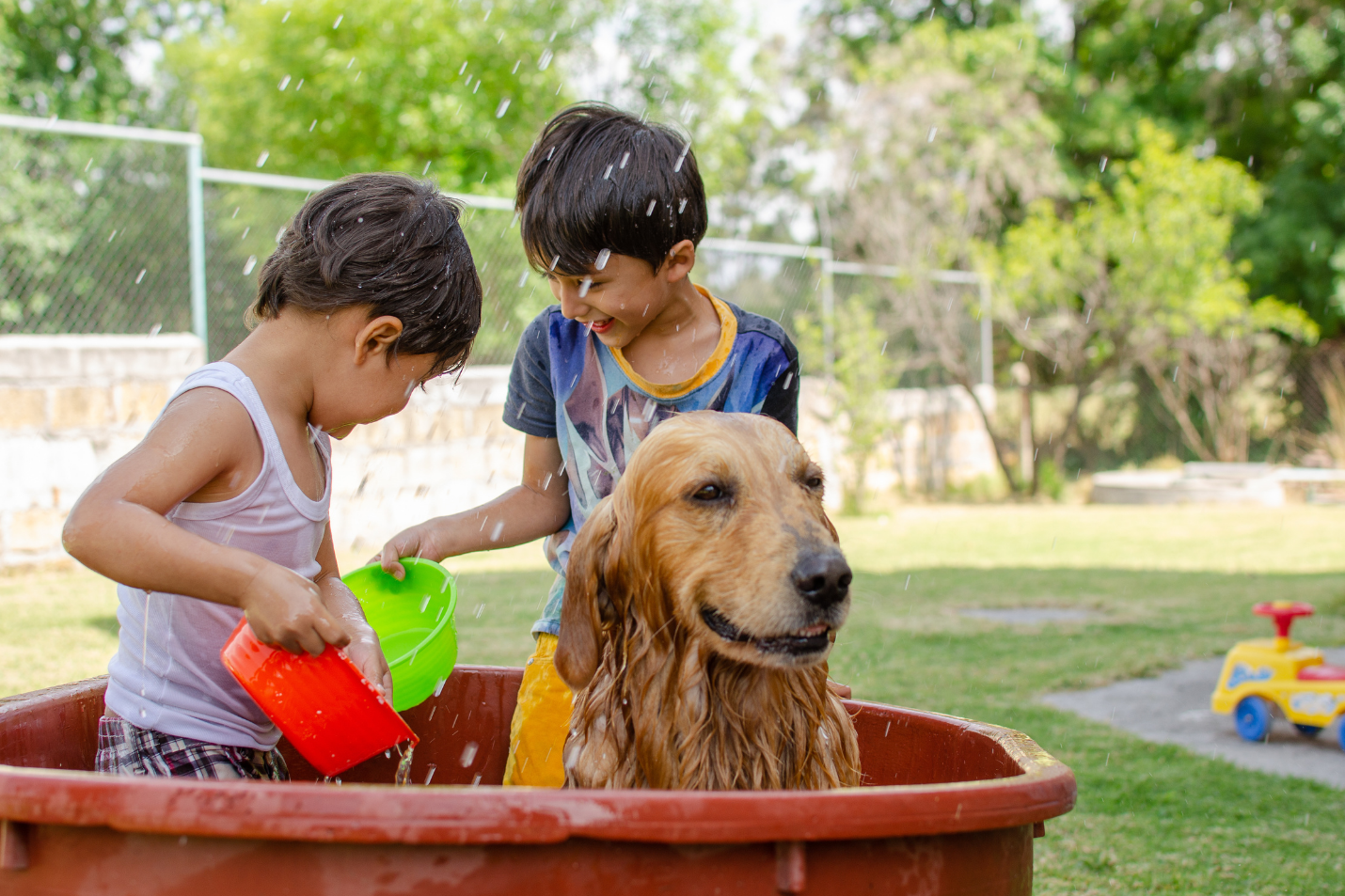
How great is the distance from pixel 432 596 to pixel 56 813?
1.48m

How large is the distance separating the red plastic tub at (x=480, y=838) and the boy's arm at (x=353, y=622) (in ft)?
2.35

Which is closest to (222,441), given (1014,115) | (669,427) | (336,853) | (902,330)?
(669,427)

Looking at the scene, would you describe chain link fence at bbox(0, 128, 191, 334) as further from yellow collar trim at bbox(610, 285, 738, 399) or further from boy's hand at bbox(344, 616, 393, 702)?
boy's hand at bbox(344, 616, 393, 702)

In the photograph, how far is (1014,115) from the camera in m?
21.9

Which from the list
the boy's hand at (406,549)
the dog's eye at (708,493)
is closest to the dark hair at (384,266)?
the boy's hand at (406,549)

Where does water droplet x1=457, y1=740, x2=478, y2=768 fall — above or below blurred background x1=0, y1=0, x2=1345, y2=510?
below

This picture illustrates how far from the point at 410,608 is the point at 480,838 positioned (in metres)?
1.69

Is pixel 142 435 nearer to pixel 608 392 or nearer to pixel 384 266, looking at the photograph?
pixel 608 392

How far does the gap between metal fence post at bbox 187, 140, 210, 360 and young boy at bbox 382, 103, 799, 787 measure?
24.7 ft

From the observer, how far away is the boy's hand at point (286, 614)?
1872 millimetres

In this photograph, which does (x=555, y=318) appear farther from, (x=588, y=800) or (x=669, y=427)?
(x=588, y=800)

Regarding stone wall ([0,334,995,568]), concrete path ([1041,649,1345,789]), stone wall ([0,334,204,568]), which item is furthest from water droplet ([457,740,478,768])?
stone wall ([0,334,204,568])

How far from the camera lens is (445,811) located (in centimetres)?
136

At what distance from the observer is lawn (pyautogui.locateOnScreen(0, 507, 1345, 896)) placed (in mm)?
3688
